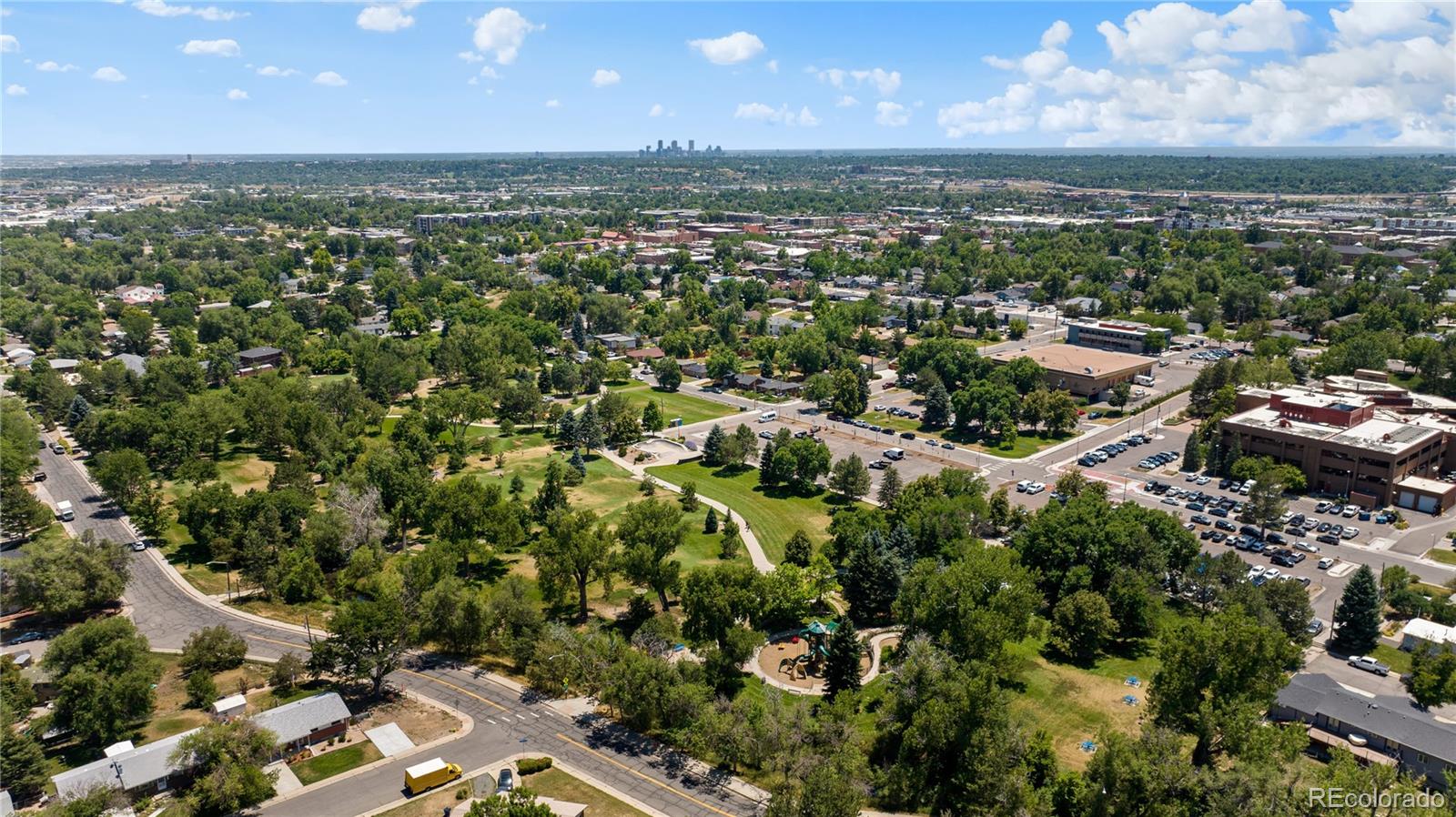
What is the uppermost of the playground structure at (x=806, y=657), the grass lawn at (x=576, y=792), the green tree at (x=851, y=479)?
the green tree at (x=851, y=479)

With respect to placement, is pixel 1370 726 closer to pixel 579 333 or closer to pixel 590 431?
pixel 590 431

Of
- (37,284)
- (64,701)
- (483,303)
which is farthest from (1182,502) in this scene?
(37,284)

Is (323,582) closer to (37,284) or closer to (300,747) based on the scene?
(300,747)

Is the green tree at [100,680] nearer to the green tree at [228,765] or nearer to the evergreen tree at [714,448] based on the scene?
the green tree at [228,765]

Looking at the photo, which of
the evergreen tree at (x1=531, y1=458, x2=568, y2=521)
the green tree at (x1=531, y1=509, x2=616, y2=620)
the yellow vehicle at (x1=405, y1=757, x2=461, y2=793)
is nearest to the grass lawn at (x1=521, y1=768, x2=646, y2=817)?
the yellow vehicle at (x1=405, y1=757, x2=461, y2=793)

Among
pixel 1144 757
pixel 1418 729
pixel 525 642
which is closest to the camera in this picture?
pixel 1144 757

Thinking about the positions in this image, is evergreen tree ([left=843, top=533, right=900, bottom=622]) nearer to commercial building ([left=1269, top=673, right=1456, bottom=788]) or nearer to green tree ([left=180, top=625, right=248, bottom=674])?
commercial building ([left=1269, top=673, right=1456, bottom=788])

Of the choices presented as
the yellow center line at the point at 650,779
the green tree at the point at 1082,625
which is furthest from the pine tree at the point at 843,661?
the green tree at the point at 1082,625
